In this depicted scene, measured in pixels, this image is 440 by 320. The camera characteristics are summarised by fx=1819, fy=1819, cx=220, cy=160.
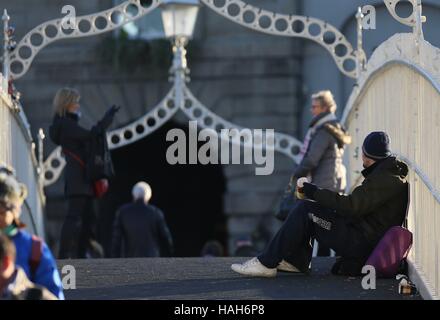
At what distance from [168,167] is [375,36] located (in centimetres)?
506

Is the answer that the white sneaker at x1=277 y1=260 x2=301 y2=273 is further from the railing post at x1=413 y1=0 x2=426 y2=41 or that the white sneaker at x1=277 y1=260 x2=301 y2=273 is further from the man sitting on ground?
the railing post at x1=413 y1=0 x2=426 y2=41

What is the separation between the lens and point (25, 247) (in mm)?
8984

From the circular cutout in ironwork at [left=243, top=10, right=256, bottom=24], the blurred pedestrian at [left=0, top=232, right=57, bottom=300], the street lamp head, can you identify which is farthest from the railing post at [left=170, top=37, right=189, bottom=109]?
the blurred pedestrian at [left=0, top=232, right=57, bottom=300]

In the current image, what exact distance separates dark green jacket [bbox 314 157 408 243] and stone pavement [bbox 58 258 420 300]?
14.4 inches

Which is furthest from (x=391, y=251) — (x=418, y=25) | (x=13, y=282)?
(x=13, y=282)

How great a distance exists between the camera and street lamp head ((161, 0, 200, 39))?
1938 centimetres

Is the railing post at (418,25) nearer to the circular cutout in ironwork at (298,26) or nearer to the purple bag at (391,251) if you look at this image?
the purple bag at (391,251)

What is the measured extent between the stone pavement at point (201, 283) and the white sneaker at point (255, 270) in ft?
0.18

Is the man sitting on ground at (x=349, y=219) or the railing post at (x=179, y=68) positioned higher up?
the railing post at (x=179, y=68)

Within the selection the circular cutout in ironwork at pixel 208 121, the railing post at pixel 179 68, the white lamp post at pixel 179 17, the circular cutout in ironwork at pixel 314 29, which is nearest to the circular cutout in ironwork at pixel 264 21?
the circular cutout in ironwork at pixel 314 29

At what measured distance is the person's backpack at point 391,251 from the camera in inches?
448

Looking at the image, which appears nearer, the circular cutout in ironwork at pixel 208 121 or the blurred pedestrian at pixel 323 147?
the blurred pedestrian at pixel 323 147

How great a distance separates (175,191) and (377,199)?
54.2ft
